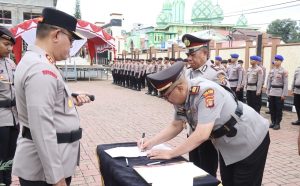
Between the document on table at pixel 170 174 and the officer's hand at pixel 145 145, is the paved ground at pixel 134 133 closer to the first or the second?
the officer's hand at pixel 145 145

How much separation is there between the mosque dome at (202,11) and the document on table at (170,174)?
4731 centimetres

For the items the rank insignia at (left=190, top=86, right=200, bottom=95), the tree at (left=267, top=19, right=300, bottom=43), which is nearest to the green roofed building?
the tree at (left=267, top=19, right=300, bottom=43)

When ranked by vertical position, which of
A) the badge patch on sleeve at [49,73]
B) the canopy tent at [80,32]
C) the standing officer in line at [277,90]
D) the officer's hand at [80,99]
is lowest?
the standing officer in line at [277,90]

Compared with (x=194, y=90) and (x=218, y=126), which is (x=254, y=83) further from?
(x=194, y=90)

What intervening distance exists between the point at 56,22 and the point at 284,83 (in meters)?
7.14

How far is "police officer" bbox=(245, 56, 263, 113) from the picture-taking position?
28.4 feet

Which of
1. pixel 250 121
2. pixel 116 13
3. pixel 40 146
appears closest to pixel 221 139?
pixel 250 121

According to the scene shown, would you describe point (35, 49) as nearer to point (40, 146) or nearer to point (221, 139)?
point (40, 146)

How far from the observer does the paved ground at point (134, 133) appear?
4.22 meters

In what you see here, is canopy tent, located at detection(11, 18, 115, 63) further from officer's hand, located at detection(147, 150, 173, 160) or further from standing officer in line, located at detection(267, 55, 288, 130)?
officer's hand, located at detection(147, 150, 173, 160)

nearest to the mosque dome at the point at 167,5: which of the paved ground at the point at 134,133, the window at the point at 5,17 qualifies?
the window at the point at 5,17

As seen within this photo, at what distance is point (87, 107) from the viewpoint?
34.3ft

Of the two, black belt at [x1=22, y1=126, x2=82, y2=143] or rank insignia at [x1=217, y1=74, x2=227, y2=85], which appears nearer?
black belt at [x1=22, y1=126, x2=82, y2=143]

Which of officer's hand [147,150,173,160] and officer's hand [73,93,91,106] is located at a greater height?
officer's hand [73,93,91,106]
